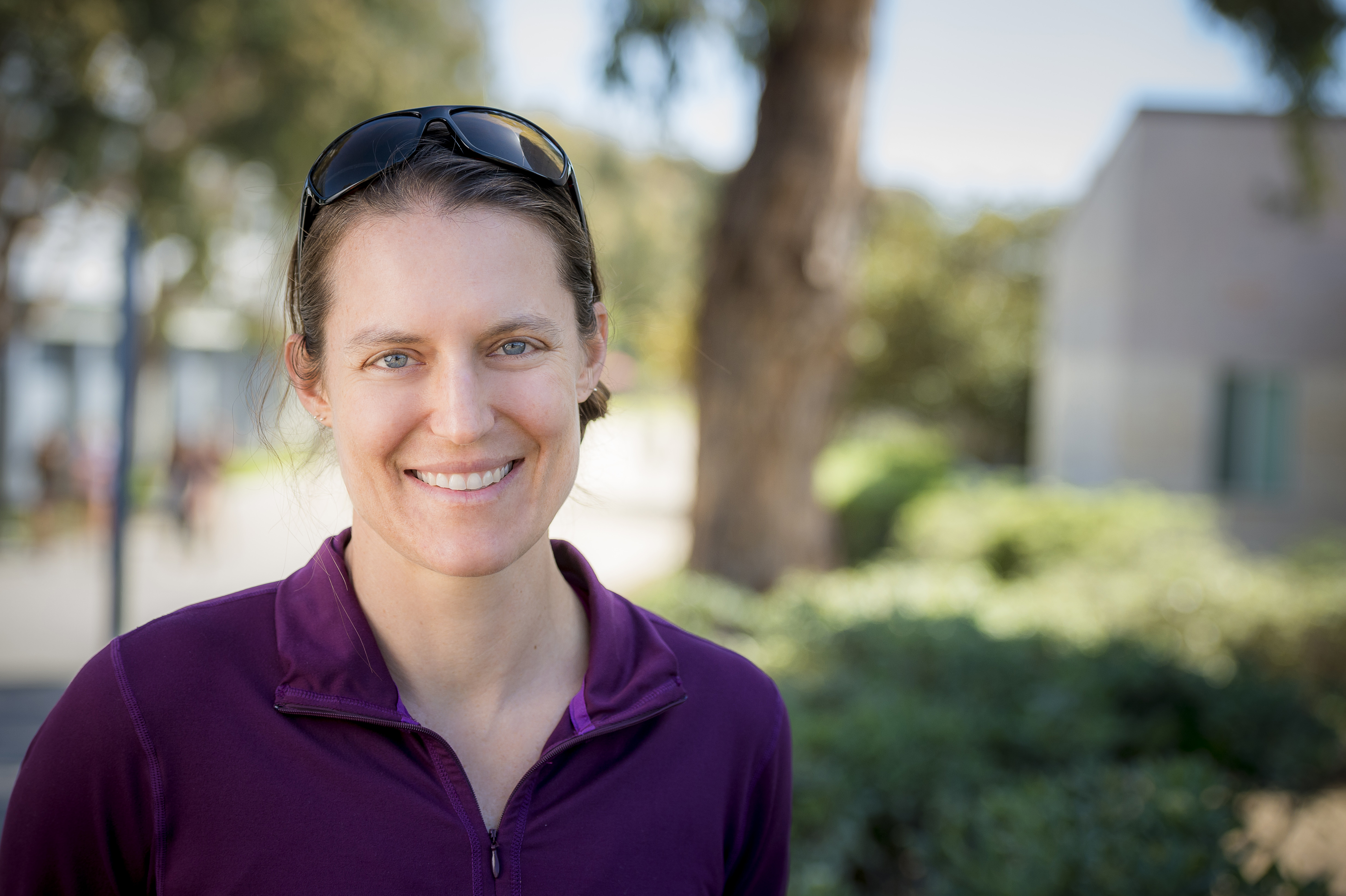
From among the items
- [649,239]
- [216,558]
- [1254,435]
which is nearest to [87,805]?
[216,558]

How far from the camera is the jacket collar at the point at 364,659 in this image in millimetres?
1357

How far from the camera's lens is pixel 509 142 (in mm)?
1466

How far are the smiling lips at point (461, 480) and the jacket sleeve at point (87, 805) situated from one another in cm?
46

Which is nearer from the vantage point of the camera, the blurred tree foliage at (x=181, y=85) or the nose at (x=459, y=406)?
the nose at (x=459, y=406)

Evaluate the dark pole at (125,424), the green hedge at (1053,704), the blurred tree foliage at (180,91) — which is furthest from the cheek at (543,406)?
the blurred tree foliage at (180,91)

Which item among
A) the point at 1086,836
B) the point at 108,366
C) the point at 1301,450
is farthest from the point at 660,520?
the point at 1086,836

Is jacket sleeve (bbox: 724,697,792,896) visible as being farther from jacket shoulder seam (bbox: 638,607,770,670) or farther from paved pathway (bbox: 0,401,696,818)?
paved pathway (bbox: 0,401,696,818)

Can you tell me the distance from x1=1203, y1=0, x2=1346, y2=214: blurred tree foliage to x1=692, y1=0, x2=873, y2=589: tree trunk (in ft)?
9.22

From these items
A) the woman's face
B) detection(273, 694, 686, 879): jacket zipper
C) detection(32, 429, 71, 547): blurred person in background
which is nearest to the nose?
the woman's face

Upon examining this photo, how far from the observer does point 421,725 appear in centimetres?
139

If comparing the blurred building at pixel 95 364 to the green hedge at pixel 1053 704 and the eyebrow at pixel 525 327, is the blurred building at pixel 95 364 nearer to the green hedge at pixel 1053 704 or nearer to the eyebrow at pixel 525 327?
the green hedge at pixel 1053 704

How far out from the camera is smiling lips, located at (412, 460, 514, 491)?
139 cm

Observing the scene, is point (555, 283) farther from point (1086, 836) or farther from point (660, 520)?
point (660, 520)

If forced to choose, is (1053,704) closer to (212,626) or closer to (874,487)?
(212,626)
